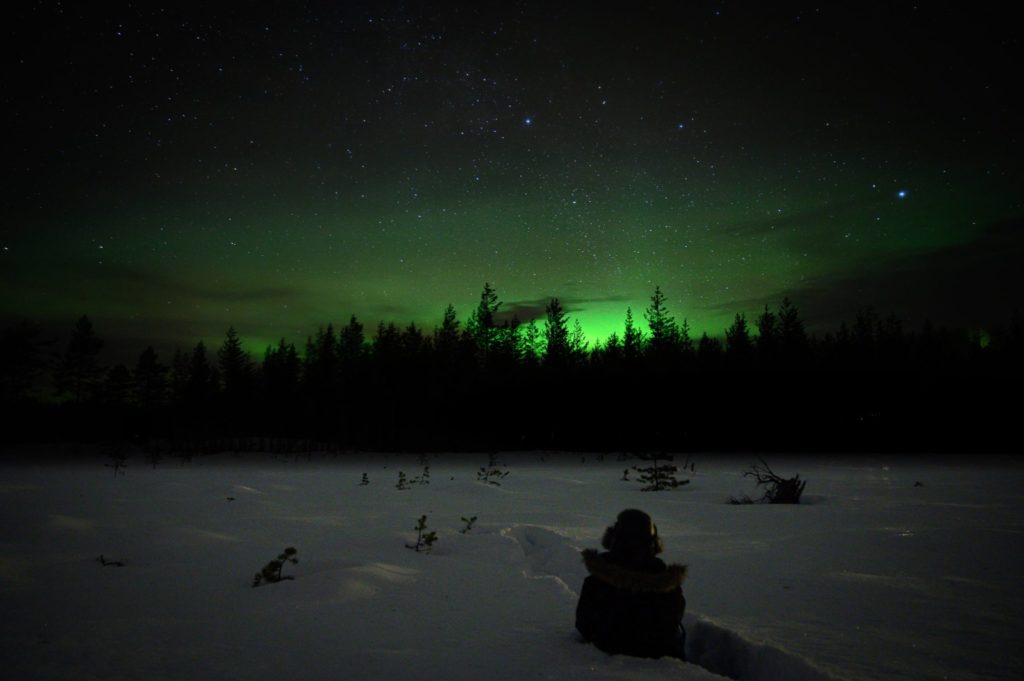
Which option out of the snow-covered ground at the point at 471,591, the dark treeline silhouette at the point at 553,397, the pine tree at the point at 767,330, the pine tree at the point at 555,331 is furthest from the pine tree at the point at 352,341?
the snow-covered ground at the point at 471,591

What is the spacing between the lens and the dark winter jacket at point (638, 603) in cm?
370

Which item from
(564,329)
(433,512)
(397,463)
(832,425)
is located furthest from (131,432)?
(832,425)

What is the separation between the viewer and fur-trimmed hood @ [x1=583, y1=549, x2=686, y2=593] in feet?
12.0

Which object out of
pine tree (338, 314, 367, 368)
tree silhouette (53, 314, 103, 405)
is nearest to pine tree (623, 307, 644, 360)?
pine tree (338, 314, 367, 368)

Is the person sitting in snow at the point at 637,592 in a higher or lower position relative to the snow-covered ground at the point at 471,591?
higher

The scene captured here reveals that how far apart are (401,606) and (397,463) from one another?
23703 millimetres

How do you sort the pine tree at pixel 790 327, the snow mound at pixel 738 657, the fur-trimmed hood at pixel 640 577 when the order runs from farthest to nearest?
the pine tree at pixel 790 327 < the snow mound at pixel 738 657 < the fur-trimmed hood at pixel 640 577

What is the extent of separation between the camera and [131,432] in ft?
173

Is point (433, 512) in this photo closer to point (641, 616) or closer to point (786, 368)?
point (641, 616)

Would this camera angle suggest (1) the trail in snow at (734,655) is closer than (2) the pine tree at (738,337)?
Yes

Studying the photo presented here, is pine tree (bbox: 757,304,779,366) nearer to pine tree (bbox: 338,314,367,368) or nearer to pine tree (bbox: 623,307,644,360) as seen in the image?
pine tree (bbox: 623,307,644,360)

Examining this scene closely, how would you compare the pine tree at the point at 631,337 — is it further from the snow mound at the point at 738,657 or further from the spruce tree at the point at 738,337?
the snow mound at the point at 738,657

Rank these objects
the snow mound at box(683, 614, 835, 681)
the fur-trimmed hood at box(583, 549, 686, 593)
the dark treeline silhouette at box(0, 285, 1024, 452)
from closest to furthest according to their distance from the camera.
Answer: the fur-trimmed hood at box(583, 549, 686, 593)
the snow mound at box(683, 614, 835, 681)
the dark treeline silhouette at box(0, 285, 1024, 452)

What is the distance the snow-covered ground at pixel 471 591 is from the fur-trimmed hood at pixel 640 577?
1.63ft
